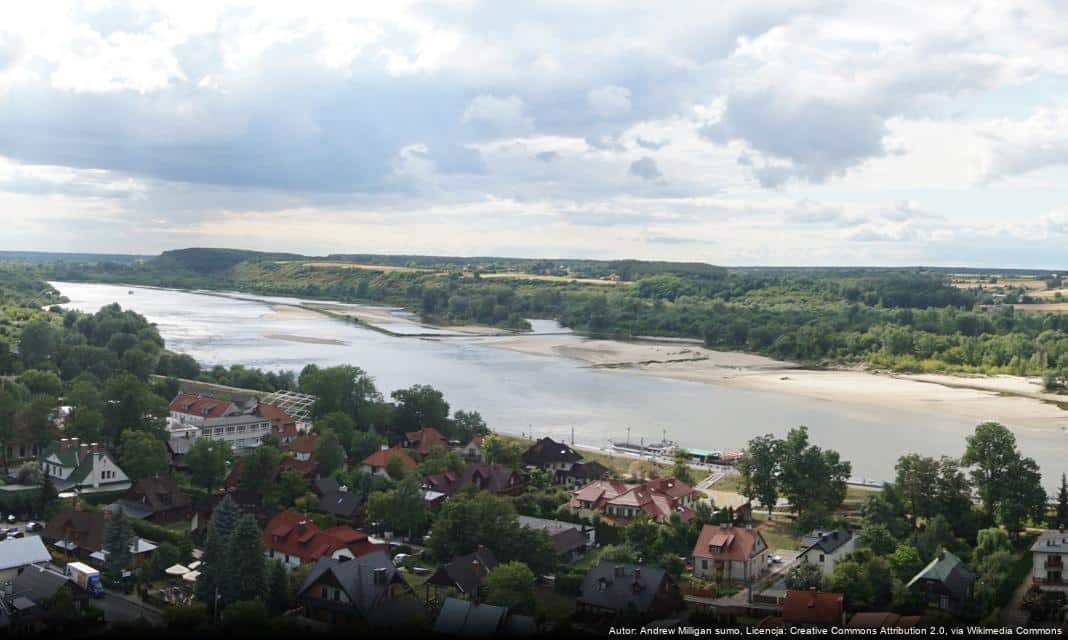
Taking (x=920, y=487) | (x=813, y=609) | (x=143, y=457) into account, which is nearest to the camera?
(x=813, y=609)

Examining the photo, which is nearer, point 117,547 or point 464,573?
point 464,573

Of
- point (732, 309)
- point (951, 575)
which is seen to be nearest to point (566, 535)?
point (951, 575)

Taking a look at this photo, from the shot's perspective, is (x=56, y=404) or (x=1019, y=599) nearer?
(x=1019, y=599)

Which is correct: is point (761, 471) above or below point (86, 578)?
above

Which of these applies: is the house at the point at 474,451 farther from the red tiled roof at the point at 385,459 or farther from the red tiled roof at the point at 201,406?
the red tiled roof at the point at 201,406

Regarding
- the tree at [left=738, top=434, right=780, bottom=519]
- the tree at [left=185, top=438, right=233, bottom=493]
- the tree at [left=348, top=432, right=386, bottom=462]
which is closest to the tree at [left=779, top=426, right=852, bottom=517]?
the tree at [left=738, top=434, right=780, bottom=519]

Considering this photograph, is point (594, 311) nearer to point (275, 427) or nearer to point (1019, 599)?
point (275, 427)

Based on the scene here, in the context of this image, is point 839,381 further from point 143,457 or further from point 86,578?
point 86,578

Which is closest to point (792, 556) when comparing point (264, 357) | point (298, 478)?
point (298, 478)
